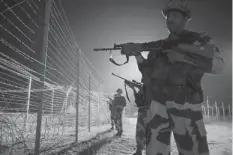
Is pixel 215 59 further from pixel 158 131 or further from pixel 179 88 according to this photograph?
pixel 158 131

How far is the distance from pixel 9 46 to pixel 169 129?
6.53 ft

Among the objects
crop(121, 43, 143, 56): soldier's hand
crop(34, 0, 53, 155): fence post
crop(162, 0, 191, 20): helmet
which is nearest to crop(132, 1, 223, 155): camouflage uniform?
crop(162, 0, 191, 20): helmet

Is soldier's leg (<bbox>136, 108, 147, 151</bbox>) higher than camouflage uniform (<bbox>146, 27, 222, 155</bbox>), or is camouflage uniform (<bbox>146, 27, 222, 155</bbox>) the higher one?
camouflage uniform (<bbox>146, 27, 222, 155</bbox>)

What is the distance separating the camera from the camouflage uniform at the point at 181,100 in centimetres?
165

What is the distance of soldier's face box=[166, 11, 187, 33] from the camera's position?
206cm

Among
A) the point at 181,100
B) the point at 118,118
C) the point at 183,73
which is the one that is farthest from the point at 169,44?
the point at 118,118

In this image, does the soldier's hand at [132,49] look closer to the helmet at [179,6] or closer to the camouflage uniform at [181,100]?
the camouflage uniform at [181,100]

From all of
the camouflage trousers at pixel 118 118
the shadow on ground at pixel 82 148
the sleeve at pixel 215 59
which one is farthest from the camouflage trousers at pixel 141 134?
the camouflage trousers at pixel 118 118

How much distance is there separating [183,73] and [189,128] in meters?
0.53

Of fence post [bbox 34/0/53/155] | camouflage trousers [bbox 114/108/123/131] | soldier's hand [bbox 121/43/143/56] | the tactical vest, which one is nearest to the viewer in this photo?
the tactical vest

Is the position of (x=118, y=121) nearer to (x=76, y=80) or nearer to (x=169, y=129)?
(x=76, y=80)

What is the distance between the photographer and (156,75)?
193cm

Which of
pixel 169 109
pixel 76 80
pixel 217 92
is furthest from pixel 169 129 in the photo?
pixel 217 92

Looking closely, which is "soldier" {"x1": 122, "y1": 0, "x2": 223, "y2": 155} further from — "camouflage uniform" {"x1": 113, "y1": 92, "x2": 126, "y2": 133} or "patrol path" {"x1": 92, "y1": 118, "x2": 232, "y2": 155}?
"camouflage uniform" {"x1": 113, "y1": 92, "x2": 126, "y2": 133}
